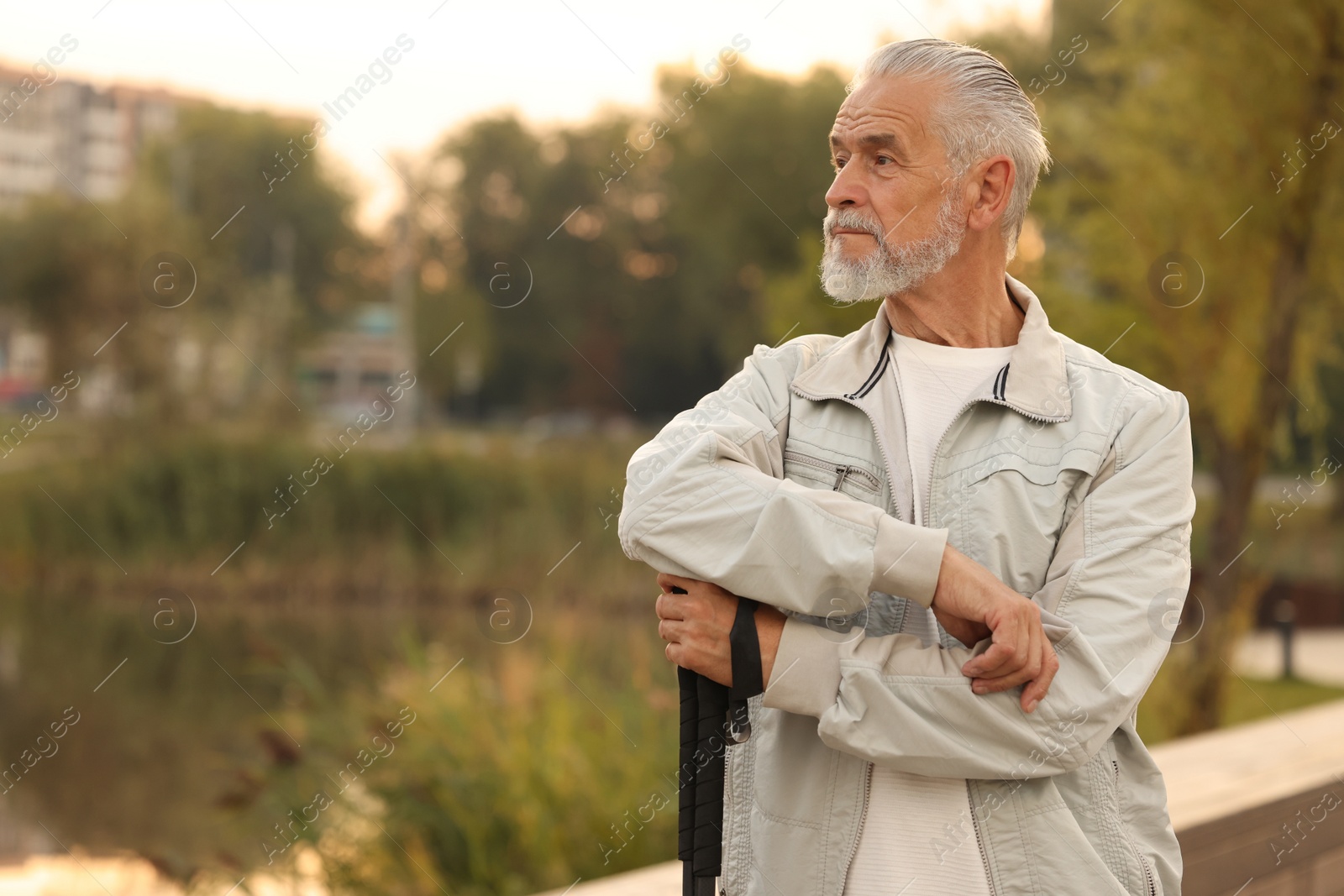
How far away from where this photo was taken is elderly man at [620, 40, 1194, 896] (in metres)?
1.34

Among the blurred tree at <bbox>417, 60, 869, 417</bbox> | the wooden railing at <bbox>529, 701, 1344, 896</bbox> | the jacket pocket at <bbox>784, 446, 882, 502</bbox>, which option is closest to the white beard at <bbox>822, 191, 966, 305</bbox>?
the jacket pocket at <bbox>784, 446, 882, 502</bbox>

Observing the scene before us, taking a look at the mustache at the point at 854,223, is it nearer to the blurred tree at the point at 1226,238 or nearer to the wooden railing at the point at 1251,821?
the wooden railing at the point at 1251,821

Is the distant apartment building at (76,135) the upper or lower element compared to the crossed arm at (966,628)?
upper

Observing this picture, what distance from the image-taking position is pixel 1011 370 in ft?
4.92

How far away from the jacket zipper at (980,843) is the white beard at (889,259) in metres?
0.56

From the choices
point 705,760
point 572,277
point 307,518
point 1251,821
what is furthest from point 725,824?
point 572,277

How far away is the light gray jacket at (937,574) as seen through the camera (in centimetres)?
134

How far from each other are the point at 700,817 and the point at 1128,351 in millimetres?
5898

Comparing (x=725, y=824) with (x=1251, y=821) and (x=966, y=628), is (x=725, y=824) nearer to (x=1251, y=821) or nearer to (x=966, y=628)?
(x=966, y=628)

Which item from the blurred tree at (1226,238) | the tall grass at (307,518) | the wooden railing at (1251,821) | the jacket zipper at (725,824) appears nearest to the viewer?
the jacket zipper at (725,824)

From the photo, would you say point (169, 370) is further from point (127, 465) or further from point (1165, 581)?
point (1165, 581)

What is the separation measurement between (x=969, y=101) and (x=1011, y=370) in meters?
0.31

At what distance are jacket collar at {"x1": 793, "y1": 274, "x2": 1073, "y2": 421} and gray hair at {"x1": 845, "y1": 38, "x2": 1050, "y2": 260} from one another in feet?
0.53

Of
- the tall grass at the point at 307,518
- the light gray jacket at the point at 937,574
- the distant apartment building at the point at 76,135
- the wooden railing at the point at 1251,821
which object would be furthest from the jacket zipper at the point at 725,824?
the distant apartment building at the point at 76,135
